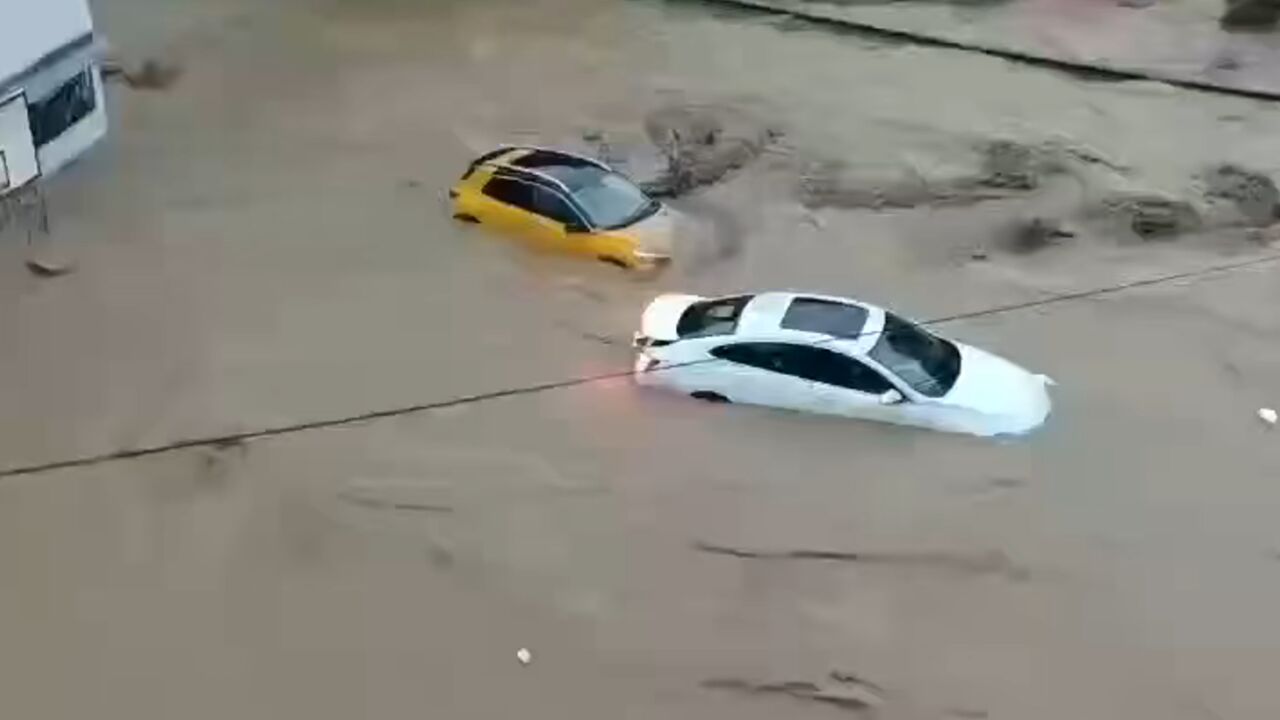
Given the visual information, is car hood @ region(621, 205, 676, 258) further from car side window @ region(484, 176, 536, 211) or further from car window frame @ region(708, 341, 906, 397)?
car window frame @ region(708, 341, 906, 397)

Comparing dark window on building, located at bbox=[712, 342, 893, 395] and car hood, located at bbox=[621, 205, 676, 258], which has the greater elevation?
car hood, located at bbox=[621, 205, 676, 258]

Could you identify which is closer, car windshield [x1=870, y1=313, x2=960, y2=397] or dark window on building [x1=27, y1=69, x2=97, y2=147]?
car windshield [x1=870, y1=313, x2=960, y2=397]

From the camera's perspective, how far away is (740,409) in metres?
10.1

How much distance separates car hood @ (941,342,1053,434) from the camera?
9.80 meters

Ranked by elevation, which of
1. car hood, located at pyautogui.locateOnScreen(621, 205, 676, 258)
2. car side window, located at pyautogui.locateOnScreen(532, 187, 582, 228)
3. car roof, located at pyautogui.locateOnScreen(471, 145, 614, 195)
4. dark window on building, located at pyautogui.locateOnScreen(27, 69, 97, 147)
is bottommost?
car hood, located at pyautogui.locateOnScreen(621, 205, 676, 258)

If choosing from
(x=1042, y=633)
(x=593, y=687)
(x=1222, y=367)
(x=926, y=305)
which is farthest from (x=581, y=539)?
(x=1222, y=367)

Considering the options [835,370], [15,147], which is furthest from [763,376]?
[15,147]

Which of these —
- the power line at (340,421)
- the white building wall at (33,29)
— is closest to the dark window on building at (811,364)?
the power line at (340,421)

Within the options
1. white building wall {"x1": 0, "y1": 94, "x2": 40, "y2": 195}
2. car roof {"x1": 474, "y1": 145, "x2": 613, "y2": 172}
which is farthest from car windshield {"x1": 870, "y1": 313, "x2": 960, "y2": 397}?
white building wall {"x1": 0, "y1": 94, "x2": 40, "y2": 195}

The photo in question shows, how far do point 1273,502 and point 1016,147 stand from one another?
4499 millimetres

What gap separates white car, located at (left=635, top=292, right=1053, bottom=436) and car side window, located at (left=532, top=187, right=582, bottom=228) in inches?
65.2

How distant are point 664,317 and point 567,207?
1.55 meters

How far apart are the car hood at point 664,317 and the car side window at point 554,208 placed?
1046 millimetres

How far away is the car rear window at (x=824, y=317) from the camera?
9.84m
